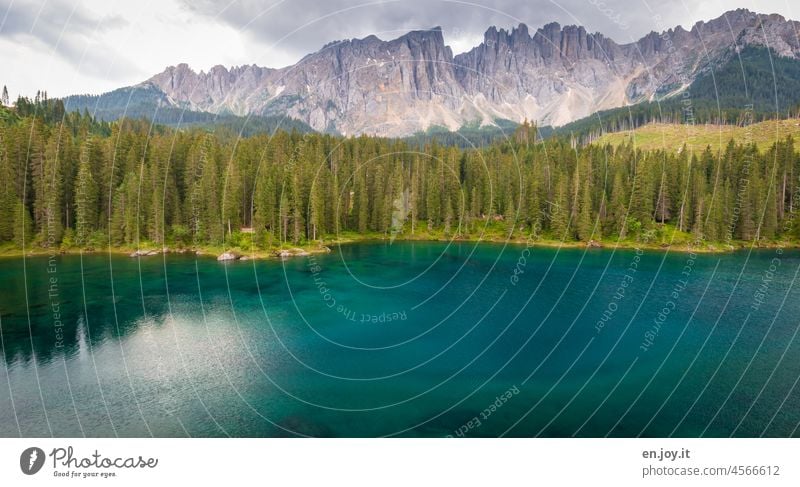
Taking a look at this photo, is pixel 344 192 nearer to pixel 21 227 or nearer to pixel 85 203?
pixel 85 203

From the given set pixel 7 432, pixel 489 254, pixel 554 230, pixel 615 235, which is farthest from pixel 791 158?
pixel 7 432

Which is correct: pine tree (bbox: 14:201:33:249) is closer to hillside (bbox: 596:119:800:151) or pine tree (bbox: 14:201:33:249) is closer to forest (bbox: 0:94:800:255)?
forest (bbox: 0:94:800:255)

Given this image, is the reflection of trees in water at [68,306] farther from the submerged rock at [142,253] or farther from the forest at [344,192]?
the forest at [344,192]

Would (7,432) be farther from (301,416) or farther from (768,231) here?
(768,231)

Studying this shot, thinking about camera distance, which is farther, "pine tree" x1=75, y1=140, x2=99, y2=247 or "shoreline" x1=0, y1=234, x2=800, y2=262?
"pine tree" x1=75, y1=140, x2=99, y2=247

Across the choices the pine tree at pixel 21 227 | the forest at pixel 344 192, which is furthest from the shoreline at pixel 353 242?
the forest at pixel 344 192

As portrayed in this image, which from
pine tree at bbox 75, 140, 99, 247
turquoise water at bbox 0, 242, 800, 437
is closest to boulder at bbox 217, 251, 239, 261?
turquoise water at bbox 0, 242, 800, 437
